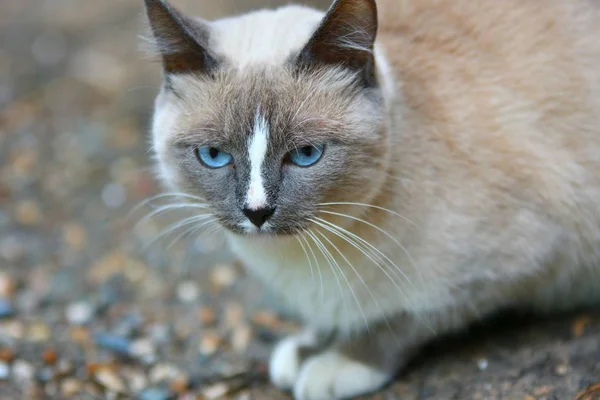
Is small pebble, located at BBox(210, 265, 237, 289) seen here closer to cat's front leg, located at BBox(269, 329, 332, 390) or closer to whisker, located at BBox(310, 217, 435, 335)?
cat's front leg, located at BBox(269, 329, 332, 390)

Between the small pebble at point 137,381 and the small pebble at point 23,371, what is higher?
the small pebble at point 23,371

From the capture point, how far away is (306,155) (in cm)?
175

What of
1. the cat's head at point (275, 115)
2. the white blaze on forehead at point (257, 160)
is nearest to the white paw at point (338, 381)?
the cat's head at point (275, 115)

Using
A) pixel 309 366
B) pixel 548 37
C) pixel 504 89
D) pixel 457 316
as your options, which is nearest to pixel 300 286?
pixel 309 366

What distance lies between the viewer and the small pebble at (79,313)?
258 cm

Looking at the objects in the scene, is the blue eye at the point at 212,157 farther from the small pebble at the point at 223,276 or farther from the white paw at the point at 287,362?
the small pebble at the point at 223,276

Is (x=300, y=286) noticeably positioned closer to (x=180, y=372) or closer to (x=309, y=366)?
(x=309, y=366)

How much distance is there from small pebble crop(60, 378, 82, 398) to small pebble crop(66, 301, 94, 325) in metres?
0.32

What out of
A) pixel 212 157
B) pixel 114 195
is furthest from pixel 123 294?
pixel 212 157

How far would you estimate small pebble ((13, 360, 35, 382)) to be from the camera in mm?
2258

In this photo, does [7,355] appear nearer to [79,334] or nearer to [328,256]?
[79,334]

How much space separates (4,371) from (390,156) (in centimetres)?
139

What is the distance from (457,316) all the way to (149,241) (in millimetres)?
1345

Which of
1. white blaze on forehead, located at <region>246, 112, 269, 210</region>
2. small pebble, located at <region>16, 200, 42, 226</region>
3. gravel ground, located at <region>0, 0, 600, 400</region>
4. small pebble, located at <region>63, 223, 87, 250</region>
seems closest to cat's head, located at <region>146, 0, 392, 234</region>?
white blaze on forehead, located at <region>246, 112, 269, 210</region>
